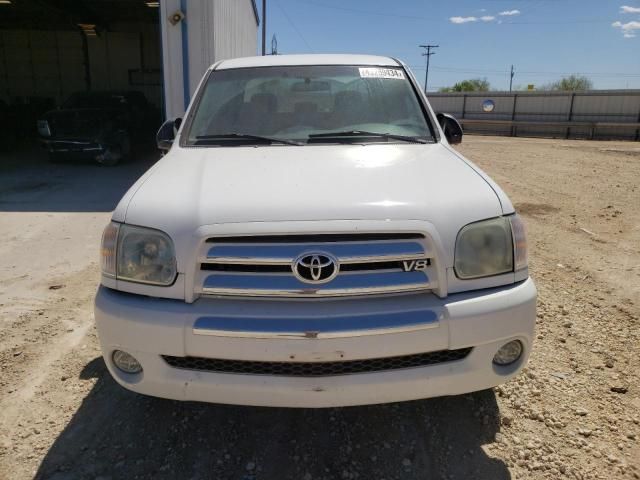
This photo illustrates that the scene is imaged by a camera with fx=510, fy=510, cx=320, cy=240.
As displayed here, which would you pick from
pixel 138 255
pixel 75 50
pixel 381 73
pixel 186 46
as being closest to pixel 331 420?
pixel 138 255

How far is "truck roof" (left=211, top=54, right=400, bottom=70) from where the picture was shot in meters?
3.84

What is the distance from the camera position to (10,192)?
8.47 meters

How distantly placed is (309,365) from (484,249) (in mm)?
910

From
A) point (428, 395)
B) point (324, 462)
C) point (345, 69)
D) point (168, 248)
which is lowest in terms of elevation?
point (324, 462)

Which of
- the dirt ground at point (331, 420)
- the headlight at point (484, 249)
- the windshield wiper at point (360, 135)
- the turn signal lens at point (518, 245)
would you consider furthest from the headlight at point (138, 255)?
the turn signal lens at point (518, 245)

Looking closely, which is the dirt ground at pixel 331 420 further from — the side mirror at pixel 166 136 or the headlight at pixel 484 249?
the side mirror at pixel 166 136

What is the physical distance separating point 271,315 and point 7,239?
5.13 metres

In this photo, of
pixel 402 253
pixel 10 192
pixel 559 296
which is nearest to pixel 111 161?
pixel 10 192

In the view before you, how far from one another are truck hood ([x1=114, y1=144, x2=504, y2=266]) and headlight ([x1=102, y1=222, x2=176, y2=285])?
5cm

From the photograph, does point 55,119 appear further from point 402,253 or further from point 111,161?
point 402,253

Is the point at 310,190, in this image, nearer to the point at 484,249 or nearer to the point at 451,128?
the point at 484,249

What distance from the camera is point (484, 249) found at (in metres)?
2.23

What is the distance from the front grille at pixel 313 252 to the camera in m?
2.06

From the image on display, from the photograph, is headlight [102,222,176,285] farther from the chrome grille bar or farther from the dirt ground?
the dirt ground
